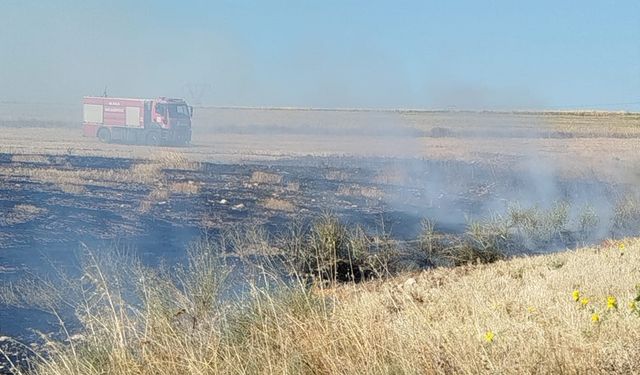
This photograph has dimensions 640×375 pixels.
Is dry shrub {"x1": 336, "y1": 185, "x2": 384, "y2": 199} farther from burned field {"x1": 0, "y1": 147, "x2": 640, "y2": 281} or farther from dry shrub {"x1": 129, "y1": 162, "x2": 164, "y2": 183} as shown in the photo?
dry shrub {"x1": 129, "y1": 162, "x2": 164, "y2": 183}

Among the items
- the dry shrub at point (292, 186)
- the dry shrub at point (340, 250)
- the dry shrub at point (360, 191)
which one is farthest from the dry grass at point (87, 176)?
the dry shrub at point (340, 250)

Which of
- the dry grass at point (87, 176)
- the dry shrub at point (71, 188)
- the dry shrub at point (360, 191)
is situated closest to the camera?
the dry shrub at point (71, 188)

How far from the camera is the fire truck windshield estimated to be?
131 ft

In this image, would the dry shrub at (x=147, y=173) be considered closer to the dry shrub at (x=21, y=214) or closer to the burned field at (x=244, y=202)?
the burned field at (x=244, y=202)

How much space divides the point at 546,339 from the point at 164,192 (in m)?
15.3

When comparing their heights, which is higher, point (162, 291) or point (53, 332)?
point (162, 291)

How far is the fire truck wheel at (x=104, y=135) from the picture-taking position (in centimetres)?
4106

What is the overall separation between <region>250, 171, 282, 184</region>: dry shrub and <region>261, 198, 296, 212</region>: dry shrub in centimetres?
384

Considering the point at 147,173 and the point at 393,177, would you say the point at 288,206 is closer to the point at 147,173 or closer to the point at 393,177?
the point at 147,173

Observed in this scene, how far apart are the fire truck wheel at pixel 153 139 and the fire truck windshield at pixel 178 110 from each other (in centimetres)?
142

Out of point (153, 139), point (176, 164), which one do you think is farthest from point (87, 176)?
point (153, 139)

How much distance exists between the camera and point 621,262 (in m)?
8.55

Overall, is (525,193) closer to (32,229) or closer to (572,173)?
(572,173)

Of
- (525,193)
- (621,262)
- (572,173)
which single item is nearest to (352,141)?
(572,173)
